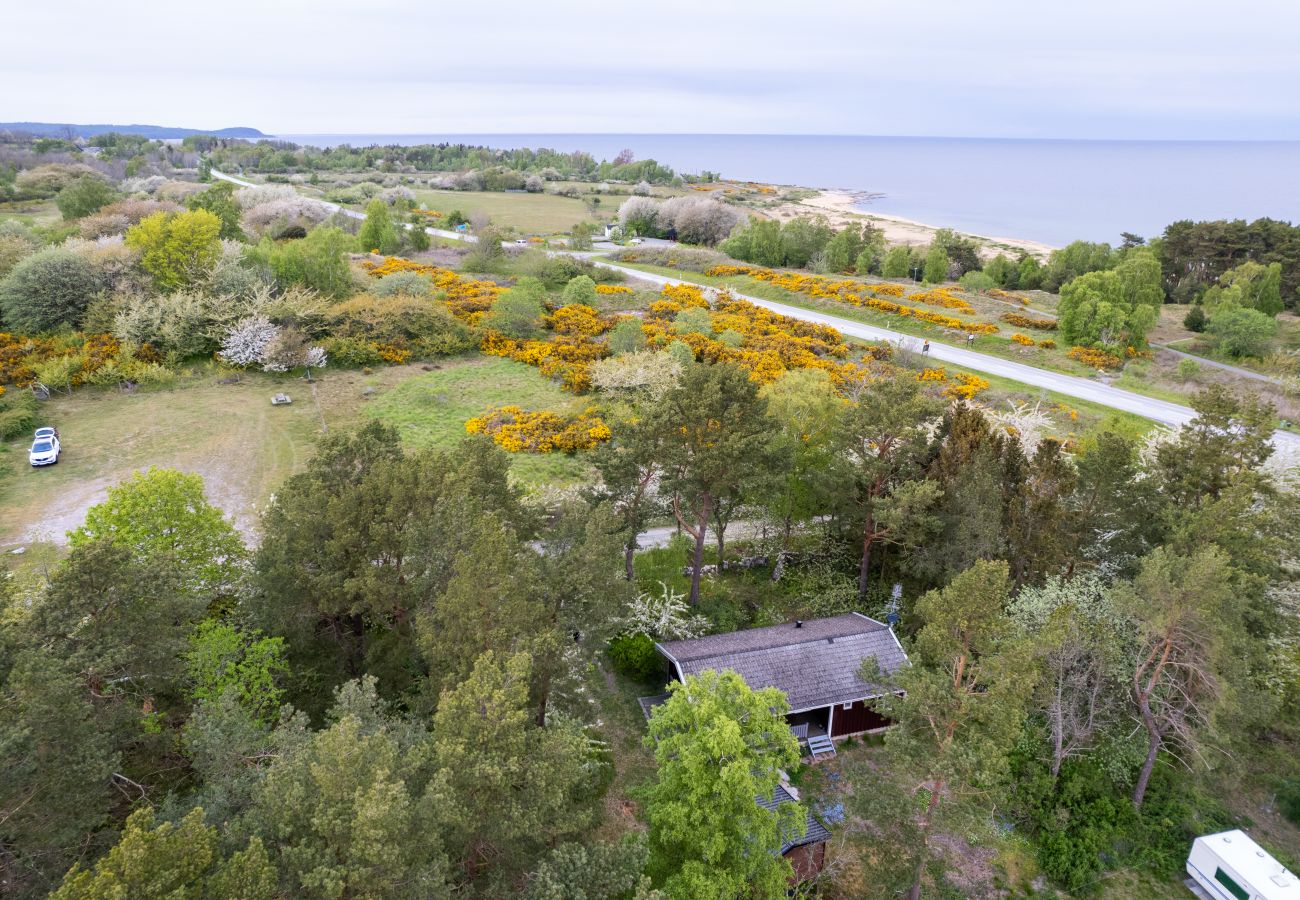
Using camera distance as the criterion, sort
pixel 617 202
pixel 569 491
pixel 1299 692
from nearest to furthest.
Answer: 1. pixel 1299 692
2. pixel 569 491
3. pixel 617 202

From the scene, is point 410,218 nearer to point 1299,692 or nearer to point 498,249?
point 498,249

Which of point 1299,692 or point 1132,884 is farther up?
point 1299,692

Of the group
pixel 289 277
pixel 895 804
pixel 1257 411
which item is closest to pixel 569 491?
pixel 895 804

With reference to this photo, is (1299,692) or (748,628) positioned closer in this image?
(1299,692)

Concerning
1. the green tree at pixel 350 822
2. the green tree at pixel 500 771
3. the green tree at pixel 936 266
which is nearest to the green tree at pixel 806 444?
the green tree at pixel 500 771

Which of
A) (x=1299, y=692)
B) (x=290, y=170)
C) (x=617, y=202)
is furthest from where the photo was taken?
(x=290, y=170)
